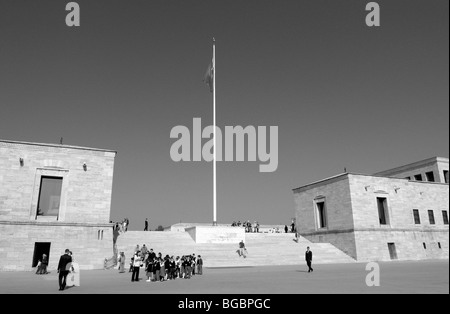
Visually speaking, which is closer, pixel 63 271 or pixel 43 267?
pixel 63 271

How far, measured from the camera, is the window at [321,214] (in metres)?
33.6

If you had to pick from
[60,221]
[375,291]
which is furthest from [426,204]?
[60,221]

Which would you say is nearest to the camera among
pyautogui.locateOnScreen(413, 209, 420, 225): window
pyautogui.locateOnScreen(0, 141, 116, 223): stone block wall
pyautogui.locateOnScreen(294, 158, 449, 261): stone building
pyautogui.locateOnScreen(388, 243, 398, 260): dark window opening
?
pyautogui.locateOnScreen(0, 141, 116, 223): stone block wall

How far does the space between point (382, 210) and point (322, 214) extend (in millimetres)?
5788

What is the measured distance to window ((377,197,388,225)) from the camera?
32.0 m

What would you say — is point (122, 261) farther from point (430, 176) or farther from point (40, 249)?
point (430, 176)

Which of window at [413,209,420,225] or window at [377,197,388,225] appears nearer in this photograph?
window at [377,197,388,225]

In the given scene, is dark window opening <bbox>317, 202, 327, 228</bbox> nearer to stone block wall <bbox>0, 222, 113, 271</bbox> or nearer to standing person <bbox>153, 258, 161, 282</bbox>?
stone block wall <bbox>0, 222, 113, 271</bbox>

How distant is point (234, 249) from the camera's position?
86.4ft

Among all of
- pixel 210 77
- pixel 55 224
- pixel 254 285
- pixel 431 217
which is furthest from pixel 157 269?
pixel 431 217

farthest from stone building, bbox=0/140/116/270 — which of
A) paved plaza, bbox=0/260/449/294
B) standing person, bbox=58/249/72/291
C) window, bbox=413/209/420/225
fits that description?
window, bbox=413/209/420/225

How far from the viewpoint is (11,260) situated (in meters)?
20.5

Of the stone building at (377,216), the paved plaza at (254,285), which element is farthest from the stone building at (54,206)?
the stone building at (377,216)
